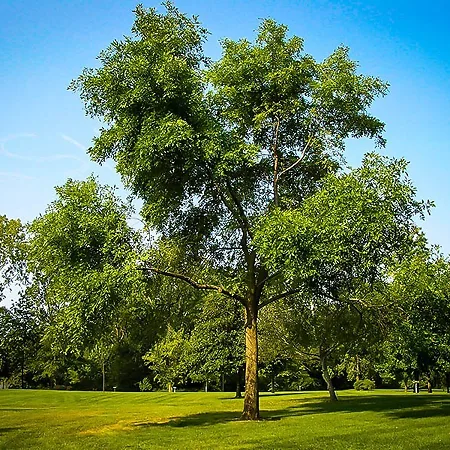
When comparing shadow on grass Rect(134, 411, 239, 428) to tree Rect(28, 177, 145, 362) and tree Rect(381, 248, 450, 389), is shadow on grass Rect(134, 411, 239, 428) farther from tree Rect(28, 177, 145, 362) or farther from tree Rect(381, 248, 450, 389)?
tree Rect(381, 248, 450, 389)

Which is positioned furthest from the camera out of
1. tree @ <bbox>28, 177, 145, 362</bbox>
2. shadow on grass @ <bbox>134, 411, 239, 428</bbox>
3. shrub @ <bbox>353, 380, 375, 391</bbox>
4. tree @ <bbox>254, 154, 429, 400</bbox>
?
shrub @ <bbox>353, 380, 375, 391</bbox>

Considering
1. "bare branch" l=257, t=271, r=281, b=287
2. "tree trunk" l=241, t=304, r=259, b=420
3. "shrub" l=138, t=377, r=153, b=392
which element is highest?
"bare branch" l=257, t=271, r=281, b=287

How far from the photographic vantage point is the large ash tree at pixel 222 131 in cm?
2412

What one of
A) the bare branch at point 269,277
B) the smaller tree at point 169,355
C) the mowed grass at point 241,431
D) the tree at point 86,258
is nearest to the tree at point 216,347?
the smaller tree at point 169,355

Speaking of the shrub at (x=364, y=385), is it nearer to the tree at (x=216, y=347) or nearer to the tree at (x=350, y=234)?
the tree at (x=216, y=347)

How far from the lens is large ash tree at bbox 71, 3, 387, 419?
24.1m

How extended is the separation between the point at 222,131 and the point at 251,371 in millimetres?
10700

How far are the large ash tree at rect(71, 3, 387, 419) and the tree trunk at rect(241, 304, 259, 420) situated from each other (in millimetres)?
47

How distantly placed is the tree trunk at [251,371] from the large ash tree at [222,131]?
5 cm

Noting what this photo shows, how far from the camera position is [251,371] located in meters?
26.4

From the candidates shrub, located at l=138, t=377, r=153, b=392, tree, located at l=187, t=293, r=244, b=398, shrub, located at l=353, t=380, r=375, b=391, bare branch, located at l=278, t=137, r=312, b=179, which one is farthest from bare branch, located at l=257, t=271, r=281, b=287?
shrub, located at l=138, t=377, r=153, b=392

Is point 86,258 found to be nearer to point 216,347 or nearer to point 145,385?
point 216,347

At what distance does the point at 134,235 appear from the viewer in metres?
24.4

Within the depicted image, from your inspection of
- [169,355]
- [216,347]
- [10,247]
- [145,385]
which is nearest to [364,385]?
[169,355]
